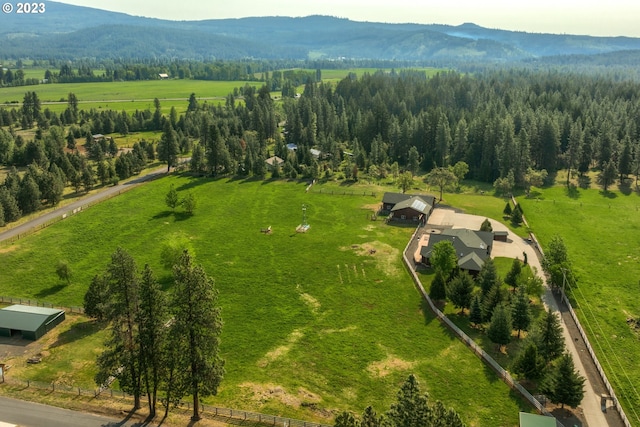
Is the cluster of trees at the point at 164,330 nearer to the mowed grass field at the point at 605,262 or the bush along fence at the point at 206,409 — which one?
the bush along fence at the point at 206,409

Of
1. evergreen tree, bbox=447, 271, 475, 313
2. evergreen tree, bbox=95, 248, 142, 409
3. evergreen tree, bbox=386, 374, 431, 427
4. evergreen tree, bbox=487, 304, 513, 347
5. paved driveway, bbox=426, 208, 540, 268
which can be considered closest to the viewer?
evergreen tree, bbox=386, 374, 431, 427

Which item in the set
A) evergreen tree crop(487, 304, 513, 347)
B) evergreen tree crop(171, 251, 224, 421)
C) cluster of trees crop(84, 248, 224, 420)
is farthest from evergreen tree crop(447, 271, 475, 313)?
cluster of trees crop(84, 248, 224, 420)

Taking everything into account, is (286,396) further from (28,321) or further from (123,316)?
(28,321)

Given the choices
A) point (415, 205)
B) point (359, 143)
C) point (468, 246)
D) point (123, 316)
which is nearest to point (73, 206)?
point (123, 316)

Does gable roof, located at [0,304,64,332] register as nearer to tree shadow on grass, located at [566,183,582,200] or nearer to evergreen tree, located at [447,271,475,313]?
evergreen tree, located at [447,271,475,313]

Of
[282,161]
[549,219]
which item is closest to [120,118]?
[282,161]

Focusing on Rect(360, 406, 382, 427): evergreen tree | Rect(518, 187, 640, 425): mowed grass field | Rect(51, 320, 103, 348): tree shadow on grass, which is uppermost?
Rect(360, 406, 382, 427): evergreen tree

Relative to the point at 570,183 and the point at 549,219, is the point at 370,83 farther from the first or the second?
the point at 549,219
